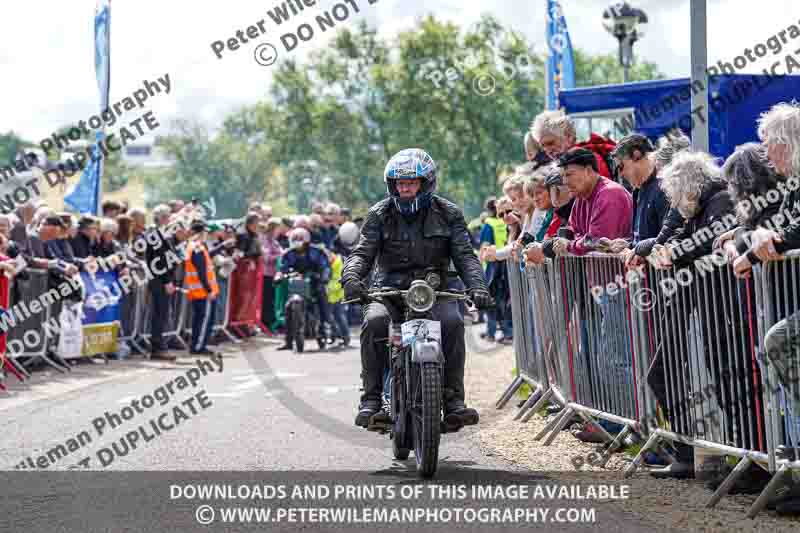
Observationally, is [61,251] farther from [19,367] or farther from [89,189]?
[89,189]

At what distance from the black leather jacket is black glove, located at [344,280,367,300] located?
18cm

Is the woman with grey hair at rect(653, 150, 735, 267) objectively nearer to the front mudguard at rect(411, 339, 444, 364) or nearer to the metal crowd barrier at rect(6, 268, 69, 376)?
the front mudguard at rect(411, 339, 444, 364)

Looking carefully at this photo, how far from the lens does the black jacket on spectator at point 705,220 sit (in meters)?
7.58

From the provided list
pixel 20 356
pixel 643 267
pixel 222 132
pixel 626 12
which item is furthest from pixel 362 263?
pixel 222 132

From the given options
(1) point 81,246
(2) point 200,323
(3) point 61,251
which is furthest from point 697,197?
(2) point 200,323

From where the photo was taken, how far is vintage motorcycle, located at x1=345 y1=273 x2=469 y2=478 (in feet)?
26.2

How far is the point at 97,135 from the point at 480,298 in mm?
14330

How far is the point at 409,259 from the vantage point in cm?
896

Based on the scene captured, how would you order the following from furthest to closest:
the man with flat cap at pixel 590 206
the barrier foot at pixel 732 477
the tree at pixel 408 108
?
the tree at pixel 408 108 < the man with flat cap at pixel 590 206 < the barrier foot at pixel 732 477

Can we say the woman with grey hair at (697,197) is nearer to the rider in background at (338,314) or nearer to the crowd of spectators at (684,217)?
the crowd of spectators at (684,217)

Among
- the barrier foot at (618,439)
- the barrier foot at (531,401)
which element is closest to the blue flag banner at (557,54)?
the barrier foot at (531,401)

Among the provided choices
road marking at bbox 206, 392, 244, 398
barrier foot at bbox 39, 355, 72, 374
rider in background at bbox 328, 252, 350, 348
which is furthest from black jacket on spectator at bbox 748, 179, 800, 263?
rider in background at bbox 328, 252, 350, 348

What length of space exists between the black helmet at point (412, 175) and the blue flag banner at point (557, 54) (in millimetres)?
10824

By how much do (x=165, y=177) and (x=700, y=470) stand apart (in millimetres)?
131039
